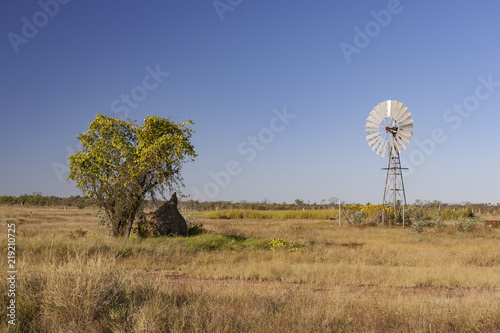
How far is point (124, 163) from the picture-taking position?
53.9 feet

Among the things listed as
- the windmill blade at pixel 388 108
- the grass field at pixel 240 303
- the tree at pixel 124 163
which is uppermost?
the windmill blade at pixel 388 108

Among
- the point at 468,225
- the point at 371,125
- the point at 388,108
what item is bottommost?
the point at 468,225

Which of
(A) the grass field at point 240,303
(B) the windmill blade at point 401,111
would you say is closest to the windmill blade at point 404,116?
(B) the windmill blade at point 401,111

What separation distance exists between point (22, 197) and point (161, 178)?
3804 inches

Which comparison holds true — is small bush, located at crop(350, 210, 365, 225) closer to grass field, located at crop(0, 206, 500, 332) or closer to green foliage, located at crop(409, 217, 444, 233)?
green foliage, located at crop(409, 217, 444, 233)

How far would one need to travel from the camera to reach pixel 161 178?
645 inches

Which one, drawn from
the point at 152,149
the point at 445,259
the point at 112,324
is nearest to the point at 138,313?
the point at 112,324

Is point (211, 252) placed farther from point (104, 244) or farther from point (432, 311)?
point (432, 311)

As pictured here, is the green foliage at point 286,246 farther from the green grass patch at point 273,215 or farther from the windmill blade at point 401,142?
the green grass patch at point 273,215

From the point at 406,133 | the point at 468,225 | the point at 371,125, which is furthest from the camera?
the point at 371,125

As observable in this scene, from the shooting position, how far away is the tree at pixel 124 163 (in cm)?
1598

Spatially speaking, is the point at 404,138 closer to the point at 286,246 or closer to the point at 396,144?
the point at 396,144

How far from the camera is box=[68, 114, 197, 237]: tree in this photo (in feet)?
52.4

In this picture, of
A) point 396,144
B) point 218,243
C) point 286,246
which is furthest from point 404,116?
point 218,243
